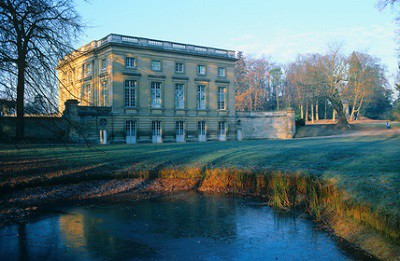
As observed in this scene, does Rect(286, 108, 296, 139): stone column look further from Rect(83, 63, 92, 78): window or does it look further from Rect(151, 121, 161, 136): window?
Rect(83, 63, 92, 78): window

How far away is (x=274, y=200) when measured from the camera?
11.1m

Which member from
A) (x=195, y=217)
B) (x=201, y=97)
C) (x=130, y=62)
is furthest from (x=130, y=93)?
(x=195, y=217)

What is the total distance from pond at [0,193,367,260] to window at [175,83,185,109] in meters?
29.0

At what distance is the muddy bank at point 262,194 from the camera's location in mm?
7435

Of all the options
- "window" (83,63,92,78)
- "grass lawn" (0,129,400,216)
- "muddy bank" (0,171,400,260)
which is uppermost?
"window" (83,63,92,78)

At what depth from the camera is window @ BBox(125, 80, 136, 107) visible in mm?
36594

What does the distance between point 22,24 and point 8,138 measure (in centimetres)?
298

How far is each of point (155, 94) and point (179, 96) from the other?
3043 mm

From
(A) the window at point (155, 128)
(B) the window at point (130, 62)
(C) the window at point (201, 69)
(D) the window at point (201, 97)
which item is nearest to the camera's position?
(B) the window at point (130, 62)

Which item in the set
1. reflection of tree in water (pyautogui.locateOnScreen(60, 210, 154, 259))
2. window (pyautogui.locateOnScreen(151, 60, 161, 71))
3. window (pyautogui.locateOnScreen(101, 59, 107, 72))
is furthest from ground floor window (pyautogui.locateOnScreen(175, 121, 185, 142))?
reflection of tree in water (pyautogui.locateOnScreen(60, 210, 154, 259))

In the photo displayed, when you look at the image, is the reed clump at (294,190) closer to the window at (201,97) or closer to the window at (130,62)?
the window at (130,62)

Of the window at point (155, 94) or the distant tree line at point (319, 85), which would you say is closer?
the window at point (155, 94)

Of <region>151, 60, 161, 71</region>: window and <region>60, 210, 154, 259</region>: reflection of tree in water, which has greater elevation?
<region>151, 60, 161, 71</region>: window

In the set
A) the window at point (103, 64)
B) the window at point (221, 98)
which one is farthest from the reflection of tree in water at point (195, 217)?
the window at point (221, 98)
